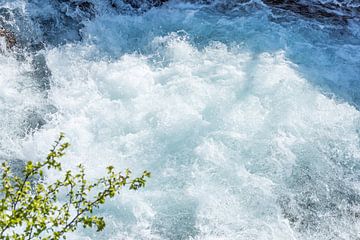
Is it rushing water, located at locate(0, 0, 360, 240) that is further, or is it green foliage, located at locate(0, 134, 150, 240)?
rushing water, located at locate(0, 0, 360, 240)

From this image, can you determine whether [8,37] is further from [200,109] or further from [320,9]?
[320,9]

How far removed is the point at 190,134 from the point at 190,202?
1709 millimetres

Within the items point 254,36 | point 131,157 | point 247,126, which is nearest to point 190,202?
point 131,157

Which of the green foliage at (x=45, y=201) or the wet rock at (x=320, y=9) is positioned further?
the wet rock at (x=320, y=9)

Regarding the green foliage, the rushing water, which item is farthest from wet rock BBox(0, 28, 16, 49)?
the green foliage


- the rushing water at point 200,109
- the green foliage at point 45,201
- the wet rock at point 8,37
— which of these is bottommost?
the rushing water at point 200,109

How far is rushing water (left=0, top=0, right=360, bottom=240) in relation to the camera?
27.0ft

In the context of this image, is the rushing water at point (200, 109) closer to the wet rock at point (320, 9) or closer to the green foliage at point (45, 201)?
the wet rock at point (320, 9)

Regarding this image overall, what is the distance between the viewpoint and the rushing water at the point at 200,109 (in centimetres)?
822

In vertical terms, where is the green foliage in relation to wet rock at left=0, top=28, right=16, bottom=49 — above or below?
above

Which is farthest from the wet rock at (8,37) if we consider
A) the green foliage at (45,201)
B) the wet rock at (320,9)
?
the green foliage at (45,201)

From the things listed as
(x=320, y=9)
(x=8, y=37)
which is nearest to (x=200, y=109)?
(x=8, y=37)

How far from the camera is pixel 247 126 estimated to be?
376 inches

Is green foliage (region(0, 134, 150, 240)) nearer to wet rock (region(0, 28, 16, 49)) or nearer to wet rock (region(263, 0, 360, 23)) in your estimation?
wet rock (region(0, 28, 16, 49))
